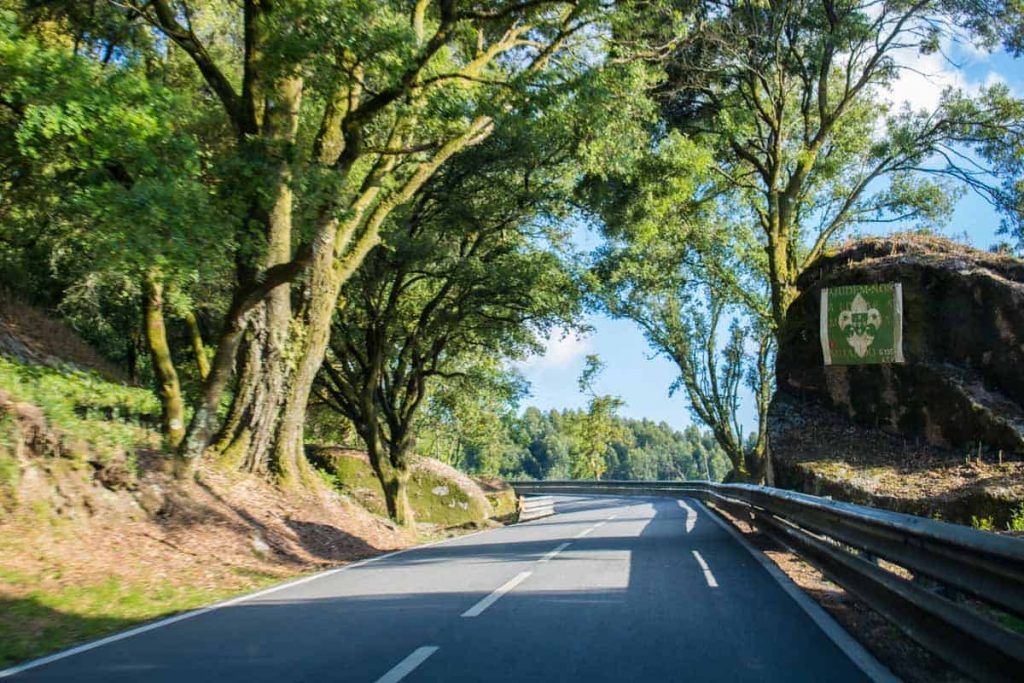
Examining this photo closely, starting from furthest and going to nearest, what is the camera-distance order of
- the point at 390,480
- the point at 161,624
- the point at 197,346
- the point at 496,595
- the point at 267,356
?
the point at 390,480
the point at 197,346
the point at 267,356
the point at 496,595
the point at 161,624

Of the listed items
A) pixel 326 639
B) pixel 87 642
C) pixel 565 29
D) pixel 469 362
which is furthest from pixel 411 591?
pixel 469 362

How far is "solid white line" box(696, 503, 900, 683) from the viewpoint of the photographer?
216 inches

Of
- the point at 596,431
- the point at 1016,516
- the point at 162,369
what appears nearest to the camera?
the point at 1016,516

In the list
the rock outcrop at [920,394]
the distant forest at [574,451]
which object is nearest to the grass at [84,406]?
the rock outcrop at [920,394]

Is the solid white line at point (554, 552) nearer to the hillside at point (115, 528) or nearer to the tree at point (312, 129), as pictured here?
the hillside at point (115, 528)

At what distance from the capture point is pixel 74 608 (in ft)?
27.4

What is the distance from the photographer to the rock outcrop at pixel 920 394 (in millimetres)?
15883

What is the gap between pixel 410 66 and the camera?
12344mm

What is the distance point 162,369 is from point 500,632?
1098 centimetres

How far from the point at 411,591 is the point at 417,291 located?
18794mm

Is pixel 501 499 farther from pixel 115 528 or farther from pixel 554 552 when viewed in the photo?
pixel 115 528

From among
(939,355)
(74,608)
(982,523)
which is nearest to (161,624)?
(74,608)

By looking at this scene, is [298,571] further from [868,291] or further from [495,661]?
[868,291]

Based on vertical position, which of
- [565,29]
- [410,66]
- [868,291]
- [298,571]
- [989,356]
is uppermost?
[565,29]
